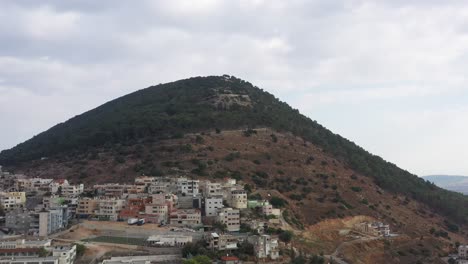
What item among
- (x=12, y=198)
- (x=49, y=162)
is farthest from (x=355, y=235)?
(x=49, y=162)

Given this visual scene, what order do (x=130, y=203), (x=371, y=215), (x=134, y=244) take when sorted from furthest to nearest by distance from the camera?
(x=371, y=215)
(x=130, y=203)
(x=134, y=244)

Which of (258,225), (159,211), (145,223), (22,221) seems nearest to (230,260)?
(258,225)

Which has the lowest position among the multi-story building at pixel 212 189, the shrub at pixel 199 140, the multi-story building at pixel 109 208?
the multi-story building at pixel 109 208

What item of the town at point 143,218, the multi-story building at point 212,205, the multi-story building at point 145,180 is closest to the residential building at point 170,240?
the town at point 143,218

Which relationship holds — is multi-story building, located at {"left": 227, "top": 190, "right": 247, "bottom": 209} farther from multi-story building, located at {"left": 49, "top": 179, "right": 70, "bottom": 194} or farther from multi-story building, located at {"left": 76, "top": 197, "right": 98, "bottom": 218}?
multi-story building, located at {"left": 49, "top": 179, "right": 70, "bottom": 194}

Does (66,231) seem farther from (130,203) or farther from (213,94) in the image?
(213,94)

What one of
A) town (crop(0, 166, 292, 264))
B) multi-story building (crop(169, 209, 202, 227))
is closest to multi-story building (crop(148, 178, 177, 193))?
town (crop(0, 166, 292, 264))

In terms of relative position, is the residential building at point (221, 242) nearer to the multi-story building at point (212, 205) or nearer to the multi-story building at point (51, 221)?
the multi-story building at point (212, 205)

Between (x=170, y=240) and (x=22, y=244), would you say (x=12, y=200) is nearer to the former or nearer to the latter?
(x=22, y=244)
